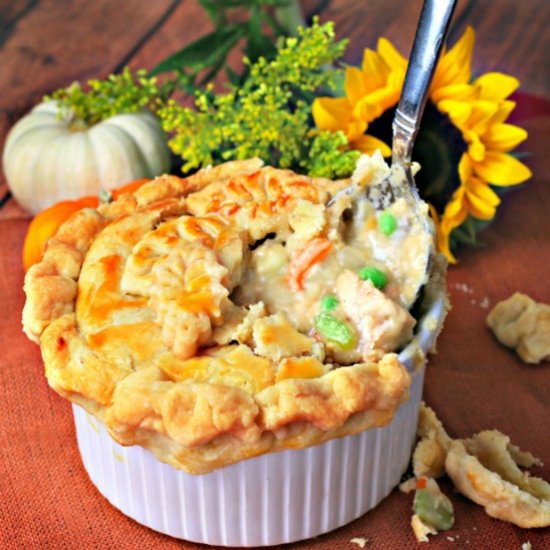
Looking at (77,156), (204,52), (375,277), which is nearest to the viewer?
(375,277)

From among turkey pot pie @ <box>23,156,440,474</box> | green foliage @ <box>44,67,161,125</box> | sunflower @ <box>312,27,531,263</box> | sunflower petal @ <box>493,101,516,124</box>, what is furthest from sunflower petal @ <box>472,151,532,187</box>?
green foliage @ <box>44,67,161,125</box>

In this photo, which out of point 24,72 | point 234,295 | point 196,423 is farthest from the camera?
point 24,72

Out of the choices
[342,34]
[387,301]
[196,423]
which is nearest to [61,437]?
[196,423]

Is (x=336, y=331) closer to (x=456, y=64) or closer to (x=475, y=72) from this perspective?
(x=456, y=64)

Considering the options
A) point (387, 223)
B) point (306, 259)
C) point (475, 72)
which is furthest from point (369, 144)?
point (475, 72)

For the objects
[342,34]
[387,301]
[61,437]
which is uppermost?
[387,301]

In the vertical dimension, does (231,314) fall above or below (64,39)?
above

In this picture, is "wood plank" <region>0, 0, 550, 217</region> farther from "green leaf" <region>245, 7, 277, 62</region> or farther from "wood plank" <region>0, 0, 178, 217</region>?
"green leaf" <region>245, 7, 277, 62</region>

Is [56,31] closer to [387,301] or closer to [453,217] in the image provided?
[453,217]
